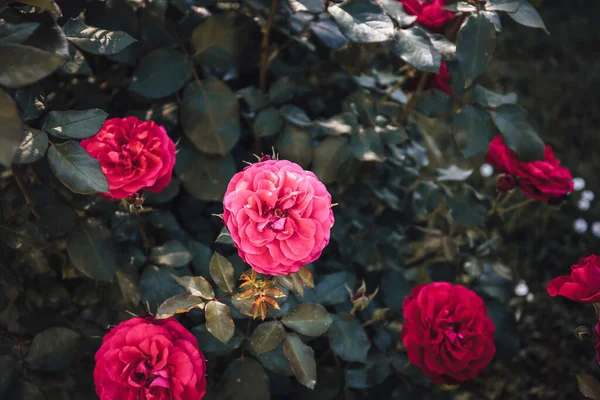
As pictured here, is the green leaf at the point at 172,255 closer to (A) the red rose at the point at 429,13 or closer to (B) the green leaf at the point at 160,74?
(B) the green leaf at the point at 160,74

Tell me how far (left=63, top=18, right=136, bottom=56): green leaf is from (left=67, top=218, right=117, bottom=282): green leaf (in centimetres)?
34

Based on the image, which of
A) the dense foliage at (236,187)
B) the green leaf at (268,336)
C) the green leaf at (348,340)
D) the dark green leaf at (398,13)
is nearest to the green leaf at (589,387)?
the dense foliage at (236,187)

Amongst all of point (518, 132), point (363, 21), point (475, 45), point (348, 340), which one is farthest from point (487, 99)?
point (348, 340)

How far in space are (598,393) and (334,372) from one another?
0.51m

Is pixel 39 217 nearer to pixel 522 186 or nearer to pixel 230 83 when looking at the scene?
pixel 230 83

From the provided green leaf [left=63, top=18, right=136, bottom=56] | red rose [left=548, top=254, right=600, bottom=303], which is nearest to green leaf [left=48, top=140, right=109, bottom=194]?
green leaf [left=63, top=18, right=136, bottom=56]

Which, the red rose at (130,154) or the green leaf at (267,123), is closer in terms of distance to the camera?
the red rose at (130,154)

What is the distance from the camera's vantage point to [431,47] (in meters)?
1.06

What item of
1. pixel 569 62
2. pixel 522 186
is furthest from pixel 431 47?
pixel 569 62

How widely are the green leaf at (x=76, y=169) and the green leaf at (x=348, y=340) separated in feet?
1.80

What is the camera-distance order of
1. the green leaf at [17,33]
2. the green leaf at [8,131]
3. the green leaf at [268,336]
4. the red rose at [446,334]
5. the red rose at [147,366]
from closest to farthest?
the green leaf at [8,131] < the green leaf at [17,33] < the red rose at [147,366] < the green leaf at [268,336] < the red rose at [446,334]

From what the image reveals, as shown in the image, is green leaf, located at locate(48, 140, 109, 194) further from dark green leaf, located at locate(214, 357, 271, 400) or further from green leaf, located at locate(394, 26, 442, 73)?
green leaf, located at locate(394, 26, 442, 73)

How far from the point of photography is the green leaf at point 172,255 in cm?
108

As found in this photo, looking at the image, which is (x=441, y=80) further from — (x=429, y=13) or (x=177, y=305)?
(x=177, y=305)
